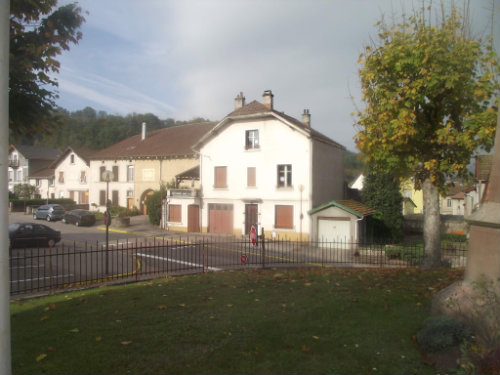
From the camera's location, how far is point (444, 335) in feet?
15.7

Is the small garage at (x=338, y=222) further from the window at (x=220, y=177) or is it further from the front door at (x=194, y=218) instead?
the front door at (x=194, y=218)

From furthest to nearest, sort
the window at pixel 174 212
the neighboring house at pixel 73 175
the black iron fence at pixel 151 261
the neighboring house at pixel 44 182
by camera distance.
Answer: the neighboring house at pixel 44 182, the neighboring house at pixel 73 175, the window at pixel 174 212, the black iron fence at pixel 151 261

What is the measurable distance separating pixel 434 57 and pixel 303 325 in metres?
9.57

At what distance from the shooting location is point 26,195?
50344mm

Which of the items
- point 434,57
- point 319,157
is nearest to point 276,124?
point 319,157

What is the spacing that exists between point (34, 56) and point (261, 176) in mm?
21377

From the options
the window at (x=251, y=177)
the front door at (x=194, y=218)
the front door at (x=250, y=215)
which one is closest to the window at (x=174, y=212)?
the front door at (x=194, y=218)

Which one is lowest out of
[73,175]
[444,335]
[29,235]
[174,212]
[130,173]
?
[29,235]

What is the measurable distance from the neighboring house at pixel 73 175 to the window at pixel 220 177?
23.9m

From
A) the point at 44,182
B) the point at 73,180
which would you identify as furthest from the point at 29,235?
the point at 44,182

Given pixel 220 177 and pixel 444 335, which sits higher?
pixel 220 177

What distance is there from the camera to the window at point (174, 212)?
31.3 m

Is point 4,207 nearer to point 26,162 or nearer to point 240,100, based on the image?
point 240,100

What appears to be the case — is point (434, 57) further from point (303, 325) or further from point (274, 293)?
point (303, 325)
